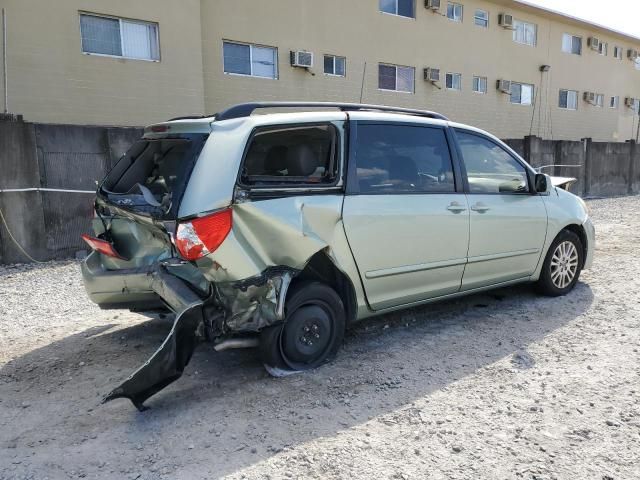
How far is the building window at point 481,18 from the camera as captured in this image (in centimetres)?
1786

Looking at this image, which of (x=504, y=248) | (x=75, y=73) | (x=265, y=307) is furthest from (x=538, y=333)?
(x=75, y=73)

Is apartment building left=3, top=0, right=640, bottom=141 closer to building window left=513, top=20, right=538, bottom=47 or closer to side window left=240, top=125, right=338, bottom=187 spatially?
building window left=513, top=20, right=538, bottom=47

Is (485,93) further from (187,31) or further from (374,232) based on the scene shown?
(374,232)

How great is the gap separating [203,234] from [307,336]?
110cm

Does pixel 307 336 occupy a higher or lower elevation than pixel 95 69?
lower

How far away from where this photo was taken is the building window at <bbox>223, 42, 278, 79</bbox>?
1249cm

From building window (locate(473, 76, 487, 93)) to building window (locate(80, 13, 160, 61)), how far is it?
38.6ft

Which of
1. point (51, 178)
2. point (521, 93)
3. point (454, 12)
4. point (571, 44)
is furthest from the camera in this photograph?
point (571, 44)

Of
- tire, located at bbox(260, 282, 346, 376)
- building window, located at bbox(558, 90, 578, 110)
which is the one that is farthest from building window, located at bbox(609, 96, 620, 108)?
tire, located at bbox(260, 282, 346, 376)

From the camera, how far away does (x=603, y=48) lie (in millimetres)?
23375

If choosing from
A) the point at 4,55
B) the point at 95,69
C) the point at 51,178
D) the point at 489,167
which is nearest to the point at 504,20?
the point at 95,69

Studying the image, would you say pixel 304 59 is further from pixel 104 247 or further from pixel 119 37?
pixel 104 247

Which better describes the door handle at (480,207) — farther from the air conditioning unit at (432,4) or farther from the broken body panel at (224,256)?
the air conditioning unit at (432,4)

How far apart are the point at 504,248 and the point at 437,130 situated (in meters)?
1.28
